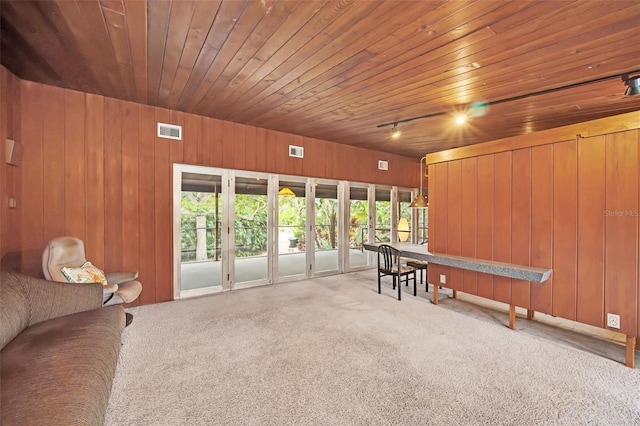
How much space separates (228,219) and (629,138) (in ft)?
16.4

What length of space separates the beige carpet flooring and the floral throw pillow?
698 mm

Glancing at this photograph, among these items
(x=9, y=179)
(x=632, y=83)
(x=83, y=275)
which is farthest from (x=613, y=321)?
(x=9, y=179)

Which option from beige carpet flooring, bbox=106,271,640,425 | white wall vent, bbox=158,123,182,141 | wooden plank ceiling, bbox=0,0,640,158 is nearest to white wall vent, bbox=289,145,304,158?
wooden plank ceiling, bbox=0,0,640,158

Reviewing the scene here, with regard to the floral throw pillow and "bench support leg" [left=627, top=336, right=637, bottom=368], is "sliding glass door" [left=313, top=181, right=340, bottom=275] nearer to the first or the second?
the floral throw pillow

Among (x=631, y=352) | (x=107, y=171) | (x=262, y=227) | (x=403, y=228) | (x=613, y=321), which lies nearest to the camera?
(x=631, y=352)

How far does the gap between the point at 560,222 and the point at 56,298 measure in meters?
4.89

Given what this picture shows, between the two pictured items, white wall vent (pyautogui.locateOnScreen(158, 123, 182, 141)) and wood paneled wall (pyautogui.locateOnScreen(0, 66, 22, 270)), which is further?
white wall vent (pyautogui.locateOnScreen(158, 123, 182, 141))

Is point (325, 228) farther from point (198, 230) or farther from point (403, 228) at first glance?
point (198, 230)

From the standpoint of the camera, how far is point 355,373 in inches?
90.4

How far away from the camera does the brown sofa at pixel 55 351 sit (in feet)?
3.89

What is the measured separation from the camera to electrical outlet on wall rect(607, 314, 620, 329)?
2629 mm

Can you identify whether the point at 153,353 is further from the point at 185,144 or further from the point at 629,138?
the point at 629,138

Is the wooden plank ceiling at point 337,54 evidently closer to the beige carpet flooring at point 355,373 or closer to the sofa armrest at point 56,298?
the sofa armrest at point 56,298

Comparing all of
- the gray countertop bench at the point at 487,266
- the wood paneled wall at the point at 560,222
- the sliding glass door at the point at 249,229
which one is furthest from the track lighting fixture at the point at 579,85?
the sliding glass door at the point at 249,229
